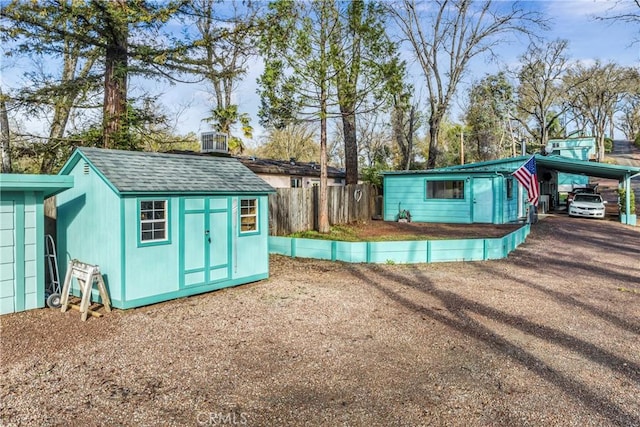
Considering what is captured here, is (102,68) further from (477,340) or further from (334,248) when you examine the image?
(477,340)

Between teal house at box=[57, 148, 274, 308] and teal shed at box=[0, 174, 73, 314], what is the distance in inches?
24.7

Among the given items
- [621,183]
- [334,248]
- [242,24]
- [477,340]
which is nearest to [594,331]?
[477,340]

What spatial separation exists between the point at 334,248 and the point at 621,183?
18713 mm

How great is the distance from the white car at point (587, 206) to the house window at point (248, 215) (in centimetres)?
2029

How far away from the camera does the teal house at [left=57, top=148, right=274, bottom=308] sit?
21.8 feet

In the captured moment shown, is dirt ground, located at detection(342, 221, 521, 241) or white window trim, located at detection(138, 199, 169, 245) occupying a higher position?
white window trim, located at detection(138, 199, 169, 245)

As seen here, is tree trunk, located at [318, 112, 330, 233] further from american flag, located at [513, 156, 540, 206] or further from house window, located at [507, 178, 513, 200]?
house window, located at [507, 178, 513, 200]

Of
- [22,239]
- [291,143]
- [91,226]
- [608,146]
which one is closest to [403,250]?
[91,226]

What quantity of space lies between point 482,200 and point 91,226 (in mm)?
16949

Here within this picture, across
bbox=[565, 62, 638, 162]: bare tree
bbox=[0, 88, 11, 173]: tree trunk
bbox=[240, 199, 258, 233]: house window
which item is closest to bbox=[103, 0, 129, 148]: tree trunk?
bbox=[0, 88, 11, 173]: tree trunk

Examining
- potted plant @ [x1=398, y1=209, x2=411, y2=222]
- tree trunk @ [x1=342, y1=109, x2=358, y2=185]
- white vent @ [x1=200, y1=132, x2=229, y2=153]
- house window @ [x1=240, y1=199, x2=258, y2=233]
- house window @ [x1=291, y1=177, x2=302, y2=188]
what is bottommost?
potted plant @ [x1=398, y1=209, x2=411, y2=222]

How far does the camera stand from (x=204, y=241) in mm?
7668

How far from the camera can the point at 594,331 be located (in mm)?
5793

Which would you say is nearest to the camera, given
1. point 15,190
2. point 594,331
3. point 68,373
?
point 68,373
